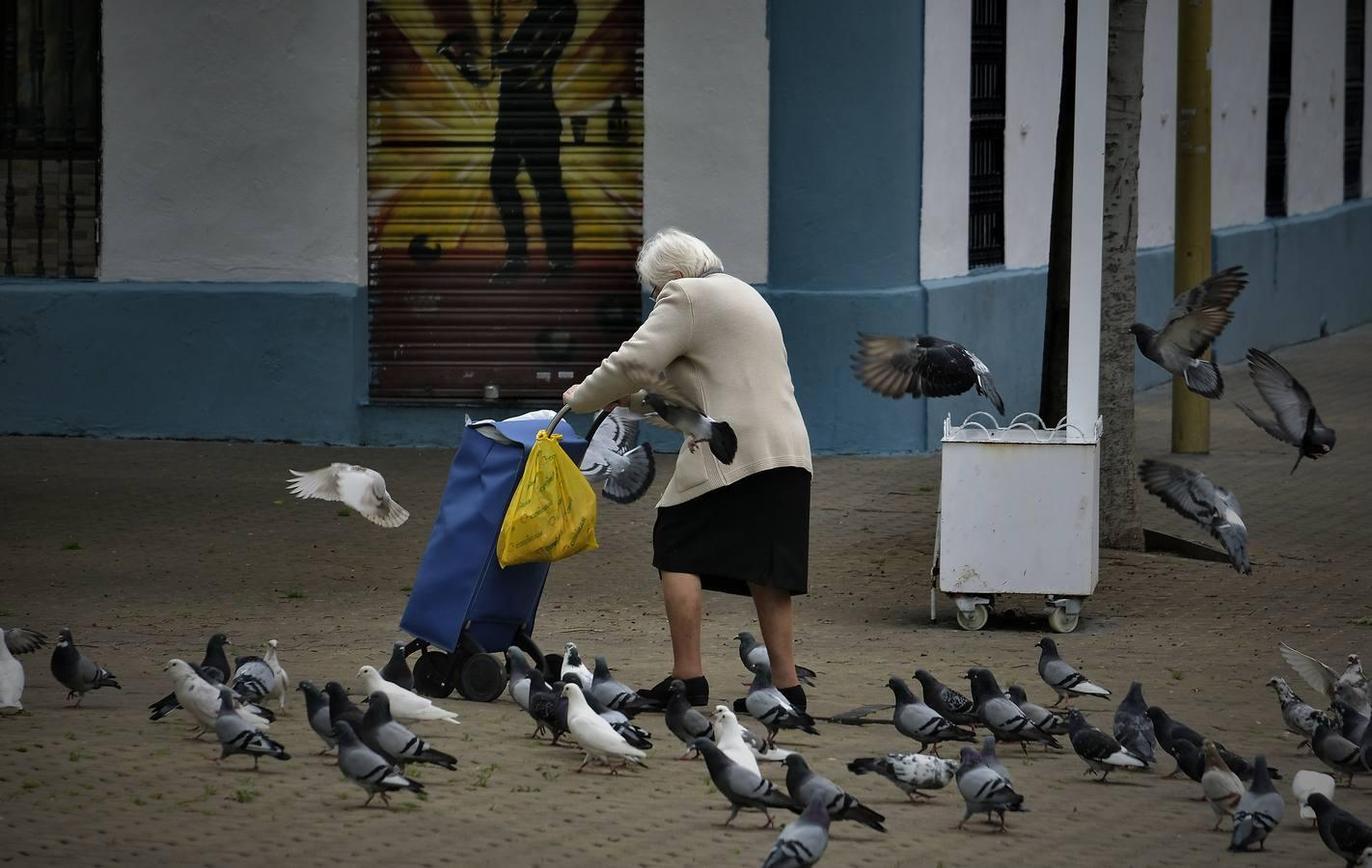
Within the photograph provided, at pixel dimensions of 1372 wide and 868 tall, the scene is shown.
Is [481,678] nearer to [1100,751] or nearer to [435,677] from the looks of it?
[435,677]

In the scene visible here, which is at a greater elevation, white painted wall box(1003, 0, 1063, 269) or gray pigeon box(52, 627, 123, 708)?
white painted wall box(1003, 0, 1063, 269)

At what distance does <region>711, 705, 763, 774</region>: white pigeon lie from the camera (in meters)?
6.61

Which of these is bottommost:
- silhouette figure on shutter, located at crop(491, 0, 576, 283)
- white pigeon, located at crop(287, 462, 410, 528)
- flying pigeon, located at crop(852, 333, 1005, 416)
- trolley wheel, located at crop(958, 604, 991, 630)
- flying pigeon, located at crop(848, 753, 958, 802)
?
trolley wheel, located at crop(958, 604, 991, 630)

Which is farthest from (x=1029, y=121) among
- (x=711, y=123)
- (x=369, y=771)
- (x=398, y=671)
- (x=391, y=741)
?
(x=369, y=771)

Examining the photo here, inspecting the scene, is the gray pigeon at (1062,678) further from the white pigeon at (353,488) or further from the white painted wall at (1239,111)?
the white painted wall at (1239,111)

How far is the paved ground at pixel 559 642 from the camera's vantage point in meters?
6.25

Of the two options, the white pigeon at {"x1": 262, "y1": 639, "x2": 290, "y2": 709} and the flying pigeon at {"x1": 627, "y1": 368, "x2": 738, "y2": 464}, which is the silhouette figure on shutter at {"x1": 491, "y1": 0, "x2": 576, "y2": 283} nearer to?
the flying pigeon at {"x1": 627, "y1": 368, "x2": 738, "y2": 464}

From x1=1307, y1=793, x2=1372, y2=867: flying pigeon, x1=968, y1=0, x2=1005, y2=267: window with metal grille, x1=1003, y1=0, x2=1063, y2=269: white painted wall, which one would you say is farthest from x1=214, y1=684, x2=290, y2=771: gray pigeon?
x1=1003, y1=0, x2=1063, y2=269: white painted wall

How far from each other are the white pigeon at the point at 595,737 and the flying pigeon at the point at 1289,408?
4.52 m

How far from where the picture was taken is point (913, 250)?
15.8 m

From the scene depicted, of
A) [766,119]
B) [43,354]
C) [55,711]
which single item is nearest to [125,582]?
[55,711]

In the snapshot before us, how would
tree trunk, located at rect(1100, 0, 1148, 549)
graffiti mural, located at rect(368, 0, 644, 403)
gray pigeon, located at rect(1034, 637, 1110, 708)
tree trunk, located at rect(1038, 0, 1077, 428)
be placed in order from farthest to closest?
graffiti mural, located at rect(368, 0, 644, 403), tree trunk, located at rect(1038, 0, 1077, 428), tree trunk, located at rect(1100, 0, 1148, 549), gray pigeon, located at rect(1034, 637, 1110, 708)

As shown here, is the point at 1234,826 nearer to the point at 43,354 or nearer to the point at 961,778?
the point at 961,778

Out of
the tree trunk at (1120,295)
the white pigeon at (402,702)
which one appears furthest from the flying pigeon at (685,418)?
the tree trunk at (1120,295)
